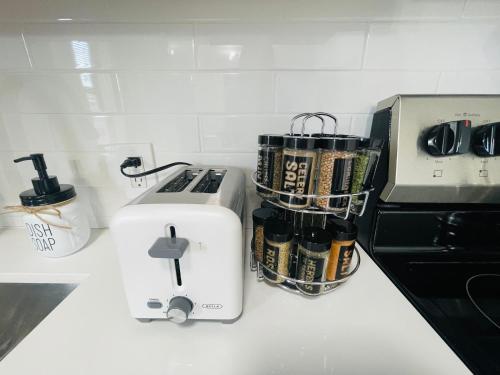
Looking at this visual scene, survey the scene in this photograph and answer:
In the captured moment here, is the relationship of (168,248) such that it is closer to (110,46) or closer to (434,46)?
(110,46)

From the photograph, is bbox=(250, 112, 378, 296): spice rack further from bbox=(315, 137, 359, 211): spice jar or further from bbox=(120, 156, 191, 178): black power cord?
bbox=(120, 156, 191, 178): black power cord

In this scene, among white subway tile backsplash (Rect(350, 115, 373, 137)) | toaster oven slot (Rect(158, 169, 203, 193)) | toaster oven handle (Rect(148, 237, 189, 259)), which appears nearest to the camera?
toaster oven handle (Rect(148, 237, 189, 259))

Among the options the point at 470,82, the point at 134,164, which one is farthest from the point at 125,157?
the point at 470,82

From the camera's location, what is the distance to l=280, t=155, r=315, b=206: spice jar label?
333 mm

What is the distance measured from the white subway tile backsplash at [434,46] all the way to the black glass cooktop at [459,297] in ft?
1.53

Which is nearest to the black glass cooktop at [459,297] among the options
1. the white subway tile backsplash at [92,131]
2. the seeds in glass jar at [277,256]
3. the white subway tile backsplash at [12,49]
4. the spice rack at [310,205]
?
the spice rack at [310,205]

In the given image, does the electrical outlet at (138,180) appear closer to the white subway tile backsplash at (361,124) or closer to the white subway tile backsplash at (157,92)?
the white subway tile backsplash at (157,92)

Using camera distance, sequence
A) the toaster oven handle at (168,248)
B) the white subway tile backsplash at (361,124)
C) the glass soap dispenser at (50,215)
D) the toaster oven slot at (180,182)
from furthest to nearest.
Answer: the white subway tile backsplash at (361,124)
the glass soap dispenser at (50,215)
the toaster oven slot at (180,182)
the toaster oven handle at (168,248)

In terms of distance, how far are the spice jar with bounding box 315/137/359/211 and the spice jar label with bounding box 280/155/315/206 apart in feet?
0.07

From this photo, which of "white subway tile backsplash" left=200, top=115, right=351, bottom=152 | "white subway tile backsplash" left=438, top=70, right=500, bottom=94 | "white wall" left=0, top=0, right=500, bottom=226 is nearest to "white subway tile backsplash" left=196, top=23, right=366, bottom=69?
"white wall" left=0, top=0, right=500, bottom=226

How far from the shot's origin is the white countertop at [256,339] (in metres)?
0.27

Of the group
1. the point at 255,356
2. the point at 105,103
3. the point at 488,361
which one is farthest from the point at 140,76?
the point at 488,361

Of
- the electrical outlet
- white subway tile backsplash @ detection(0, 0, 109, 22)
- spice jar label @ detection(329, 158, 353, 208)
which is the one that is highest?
white subway tile backsplash @ detection(0, 0, 109, 22)

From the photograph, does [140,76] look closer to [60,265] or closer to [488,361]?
[60,265]
